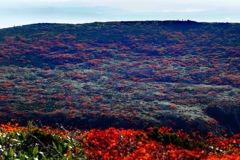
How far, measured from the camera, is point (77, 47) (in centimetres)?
6328

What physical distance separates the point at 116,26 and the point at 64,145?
59.5m

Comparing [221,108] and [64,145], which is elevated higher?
[64,145]

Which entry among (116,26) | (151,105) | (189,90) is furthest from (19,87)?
(116,26)

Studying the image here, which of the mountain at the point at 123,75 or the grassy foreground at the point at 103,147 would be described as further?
the mountain at the point at 123,75

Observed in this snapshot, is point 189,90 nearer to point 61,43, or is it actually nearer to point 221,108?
point 221,108

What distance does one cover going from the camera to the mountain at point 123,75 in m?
33.2

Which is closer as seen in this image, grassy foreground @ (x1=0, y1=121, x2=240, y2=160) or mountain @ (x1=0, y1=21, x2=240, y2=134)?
grassy foreground @ (x1=0, y1=121, x2=240, y2=160)

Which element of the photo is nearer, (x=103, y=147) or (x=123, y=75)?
(x=103, y=147)

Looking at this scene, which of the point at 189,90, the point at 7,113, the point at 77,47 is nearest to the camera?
the point at 7,113

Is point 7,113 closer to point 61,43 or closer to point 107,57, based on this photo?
point 107,57

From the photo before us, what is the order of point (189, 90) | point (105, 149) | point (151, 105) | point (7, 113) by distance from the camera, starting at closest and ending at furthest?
point (105, 149) → point (7, 113) → point (151, 105) → point (189, 90)

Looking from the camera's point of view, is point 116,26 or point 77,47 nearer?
point 77,47

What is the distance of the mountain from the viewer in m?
Answer: 33.2

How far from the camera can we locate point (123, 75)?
4953cm
